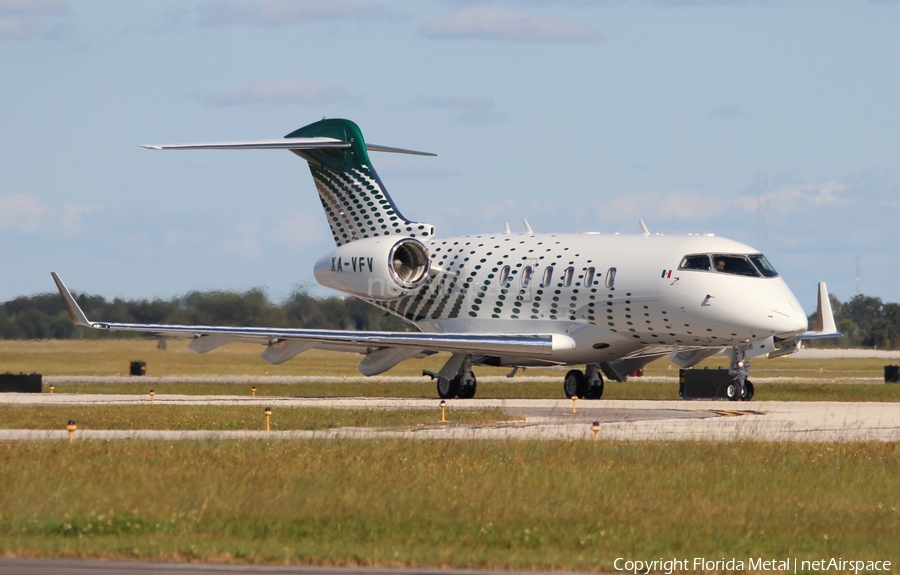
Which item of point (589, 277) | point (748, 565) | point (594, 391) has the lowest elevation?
point (748, 565)

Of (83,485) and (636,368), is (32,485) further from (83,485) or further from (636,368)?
(636,368)

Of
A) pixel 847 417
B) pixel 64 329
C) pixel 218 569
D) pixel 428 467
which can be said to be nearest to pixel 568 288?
pixel 847 417

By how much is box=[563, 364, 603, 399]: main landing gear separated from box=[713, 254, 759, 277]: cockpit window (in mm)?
5921

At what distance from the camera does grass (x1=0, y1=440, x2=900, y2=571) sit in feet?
43.1

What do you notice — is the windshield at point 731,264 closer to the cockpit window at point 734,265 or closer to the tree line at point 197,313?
the cockpit window at point 734,265

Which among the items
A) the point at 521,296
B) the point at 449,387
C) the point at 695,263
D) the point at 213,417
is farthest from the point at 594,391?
the point at 213,417

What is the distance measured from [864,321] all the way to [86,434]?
10953 centimetres

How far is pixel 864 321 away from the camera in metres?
125

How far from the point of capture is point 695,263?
111ft

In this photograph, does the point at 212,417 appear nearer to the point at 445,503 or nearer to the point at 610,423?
the point at 610,423

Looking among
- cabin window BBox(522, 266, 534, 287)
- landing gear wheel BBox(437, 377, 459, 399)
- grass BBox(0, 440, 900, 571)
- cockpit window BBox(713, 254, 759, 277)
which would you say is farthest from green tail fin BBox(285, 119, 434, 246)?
grass BBox(0, 440, 900, 571)

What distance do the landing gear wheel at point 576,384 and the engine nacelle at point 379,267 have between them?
503cm

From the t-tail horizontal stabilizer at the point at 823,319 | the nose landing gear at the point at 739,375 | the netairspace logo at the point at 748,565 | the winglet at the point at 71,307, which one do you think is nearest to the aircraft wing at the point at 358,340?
the winglet at the point at 71,307

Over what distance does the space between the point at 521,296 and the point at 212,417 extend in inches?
462
